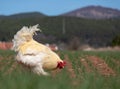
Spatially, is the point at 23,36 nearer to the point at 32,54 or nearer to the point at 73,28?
the point at 32,54

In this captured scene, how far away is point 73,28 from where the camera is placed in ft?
342

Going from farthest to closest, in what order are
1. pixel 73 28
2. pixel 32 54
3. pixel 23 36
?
pixel 73 28 < pixel 23 36 < pixel 32 54

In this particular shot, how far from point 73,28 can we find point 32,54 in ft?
322

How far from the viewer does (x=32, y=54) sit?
21.2ft

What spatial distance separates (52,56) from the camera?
22.2 feet

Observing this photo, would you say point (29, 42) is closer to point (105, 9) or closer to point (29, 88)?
point (29, 88)

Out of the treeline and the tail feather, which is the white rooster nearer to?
the tail feather

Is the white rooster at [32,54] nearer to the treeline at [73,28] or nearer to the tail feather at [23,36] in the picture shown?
the tail feather at [23,36]

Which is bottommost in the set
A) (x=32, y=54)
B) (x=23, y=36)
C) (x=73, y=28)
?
(x=73, y=28)

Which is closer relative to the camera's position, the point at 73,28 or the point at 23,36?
the point at 23,36

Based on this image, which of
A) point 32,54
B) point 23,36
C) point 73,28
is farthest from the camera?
point 73,28

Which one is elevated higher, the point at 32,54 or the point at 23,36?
the point at 23,36

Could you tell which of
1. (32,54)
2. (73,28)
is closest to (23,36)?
(32,54)

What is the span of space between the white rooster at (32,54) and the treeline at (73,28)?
87312 millimetres
